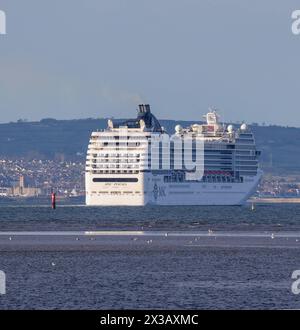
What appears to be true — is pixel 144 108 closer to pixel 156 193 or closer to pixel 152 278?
pixel 156 193

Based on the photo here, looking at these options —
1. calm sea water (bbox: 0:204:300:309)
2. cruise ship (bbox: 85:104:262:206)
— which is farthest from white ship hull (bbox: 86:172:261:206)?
calm sea water (bbox: 0:204:300:309)

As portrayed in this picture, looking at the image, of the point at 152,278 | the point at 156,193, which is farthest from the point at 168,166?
the point at 152,278

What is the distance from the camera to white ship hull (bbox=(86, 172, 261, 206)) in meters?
169

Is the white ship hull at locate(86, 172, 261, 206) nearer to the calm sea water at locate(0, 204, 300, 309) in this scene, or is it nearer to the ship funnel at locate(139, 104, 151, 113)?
the ship funnel at locate(139, 104, 151, 113)

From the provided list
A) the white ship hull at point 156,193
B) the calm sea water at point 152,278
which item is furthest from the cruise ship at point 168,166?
the calm sea water at point 152,278

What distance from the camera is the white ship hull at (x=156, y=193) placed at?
169000 millimetres

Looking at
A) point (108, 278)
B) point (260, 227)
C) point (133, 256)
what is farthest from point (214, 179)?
point (108, 278)

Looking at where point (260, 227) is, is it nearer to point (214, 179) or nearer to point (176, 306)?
point (176, 306)

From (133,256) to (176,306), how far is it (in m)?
20.5

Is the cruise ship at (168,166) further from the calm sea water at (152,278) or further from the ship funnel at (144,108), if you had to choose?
the calm sea water at (152,278)

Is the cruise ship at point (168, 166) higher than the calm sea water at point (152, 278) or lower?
higher
